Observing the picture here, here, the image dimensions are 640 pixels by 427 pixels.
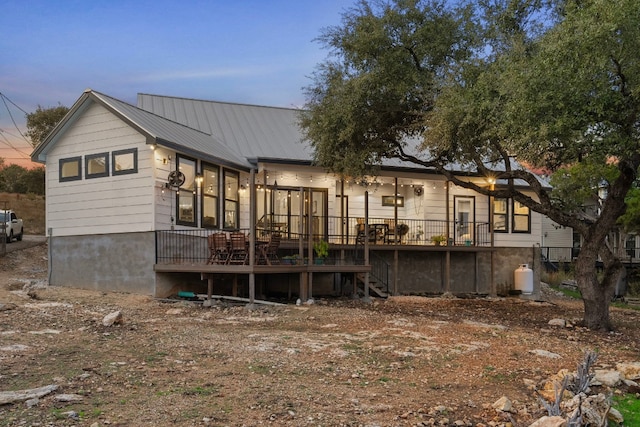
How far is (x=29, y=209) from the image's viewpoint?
37.2m

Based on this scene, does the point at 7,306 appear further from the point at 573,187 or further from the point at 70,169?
the point at 573,187

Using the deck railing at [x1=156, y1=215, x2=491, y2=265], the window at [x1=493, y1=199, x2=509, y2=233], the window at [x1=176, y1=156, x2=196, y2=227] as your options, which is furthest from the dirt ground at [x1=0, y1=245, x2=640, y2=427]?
the window at [x1=493, y1=199, x2=509, y2=233]

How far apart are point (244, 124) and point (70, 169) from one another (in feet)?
23.7

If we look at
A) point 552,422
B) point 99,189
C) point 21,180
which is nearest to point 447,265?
point 99,189

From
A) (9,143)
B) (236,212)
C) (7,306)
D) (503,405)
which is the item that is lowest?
(503,405)

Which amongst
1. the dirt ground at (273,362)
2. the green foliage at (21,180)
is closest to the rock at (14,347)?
the dirt ground at (273,362)

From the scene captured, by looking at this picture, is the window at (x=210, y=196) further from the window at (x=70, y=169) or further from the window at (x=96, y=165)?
the window at (x=70, y=169)

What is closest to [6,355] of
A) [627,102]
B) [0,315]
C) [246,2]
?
[0,315]

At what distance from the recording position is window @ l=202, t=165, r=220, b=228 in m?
16.5

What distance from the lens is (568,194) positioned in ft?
68.9

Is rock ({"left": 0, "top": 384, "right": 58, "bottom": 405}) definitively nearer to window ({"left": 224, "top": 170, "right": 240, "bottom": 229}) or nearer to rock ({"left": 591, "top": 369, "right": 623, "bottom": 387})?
rock ({"left": 591, "top": 369, "right": 623, "bottom": 387})

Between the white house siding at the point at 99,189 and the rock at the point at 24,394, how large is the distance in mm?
8509

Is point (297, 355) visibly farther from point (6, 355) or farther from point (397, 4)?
point (397, 4)

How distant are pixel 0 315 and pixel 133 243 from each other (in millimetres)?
4233
